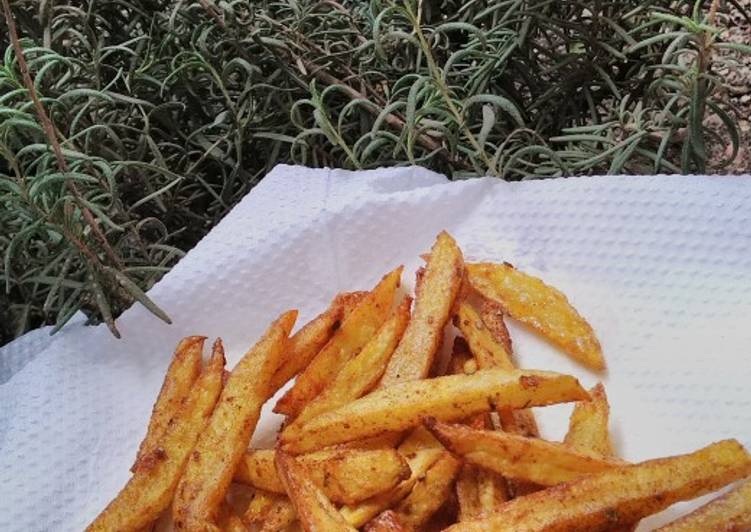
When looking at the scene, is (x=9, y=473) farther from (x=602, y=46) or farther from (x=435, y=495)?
(x=602, y=46)

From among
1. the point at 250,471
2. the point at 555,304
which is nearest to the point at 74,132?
the point at 250,471

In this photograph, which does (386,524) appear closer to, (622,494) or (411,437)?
(411,437)

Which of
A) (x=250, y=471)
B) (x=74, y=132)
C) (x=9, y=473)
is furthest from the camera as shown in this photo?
(x=74, y=132)

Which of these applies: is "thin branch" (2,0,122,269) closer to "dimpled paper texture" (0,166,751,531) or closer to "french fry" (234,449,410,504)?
"dimpled paper texture" (0,166,751,531)

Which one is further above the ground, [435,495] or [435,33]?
[435,33]

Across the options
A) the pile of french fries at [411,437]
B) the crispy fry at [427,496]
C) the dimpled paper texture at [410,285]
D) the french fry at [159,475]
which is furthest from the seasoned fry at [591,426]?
the french fry at [159,475]

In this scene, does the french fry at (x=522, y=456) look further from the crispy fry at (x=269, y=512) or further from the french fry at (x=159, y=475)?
the french fry at (x=159, y=475)

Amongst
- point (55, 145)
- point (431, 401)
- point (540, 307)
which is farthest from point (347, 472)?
point (55, 145)
